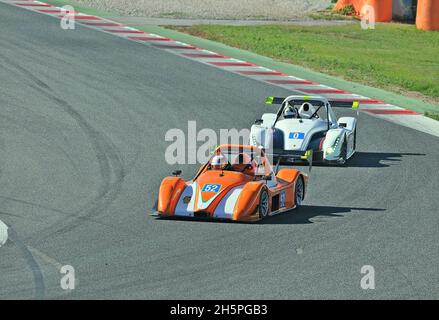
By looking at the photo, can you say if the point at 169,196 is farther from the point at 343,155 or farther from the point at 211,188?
the point at 343,155

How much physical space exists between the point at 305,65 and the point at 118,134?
12695mm

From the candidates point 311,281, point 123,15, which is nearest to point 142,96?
point 123,15

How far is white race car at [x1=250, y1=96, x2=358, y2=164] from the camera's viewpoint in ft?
81.6

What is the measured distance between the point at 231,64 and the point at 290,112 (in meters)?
10.5

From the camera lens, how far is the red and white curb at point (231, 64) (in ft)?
106

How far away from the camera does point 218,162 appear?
2039cm

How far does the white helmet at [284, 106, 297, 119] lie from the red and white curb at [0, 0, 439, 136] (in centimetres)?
252

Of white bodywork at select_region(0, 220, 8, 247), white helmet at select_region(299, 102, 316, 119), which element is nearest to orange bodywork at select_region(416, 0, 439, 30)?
white helmet at select_region(299, 102, 316, 119)

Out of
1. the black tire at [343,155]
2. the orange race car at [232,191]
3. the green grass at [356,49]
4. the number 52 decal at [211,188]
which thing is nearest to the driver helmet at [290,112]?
the black tire at [343,155]

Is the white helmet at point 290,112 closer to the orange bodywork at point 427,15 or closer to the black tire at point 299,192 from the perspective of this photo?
the black tire at point 299,192

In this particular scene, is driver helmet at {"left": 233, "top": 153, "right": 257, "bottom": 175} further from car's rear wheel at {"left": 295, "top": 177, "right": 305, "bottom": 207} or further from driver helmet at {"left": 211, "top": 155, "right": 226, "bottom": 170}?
car's rear wheel at {"left": 295, "top": 177, "right": 305, "bottom": 207}

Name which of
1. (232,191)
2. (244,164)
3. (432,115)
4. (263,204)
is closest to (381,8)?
(432,115)
